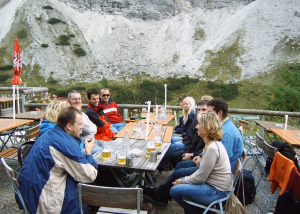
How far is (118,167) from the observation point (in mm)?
2809

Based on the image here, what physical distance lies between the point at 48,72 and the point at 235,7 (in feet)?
112

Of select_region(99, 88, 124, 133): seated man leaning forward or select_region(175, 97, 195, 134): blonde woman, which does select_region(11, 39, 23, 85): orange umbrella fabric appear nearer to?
select_region(99, 88, 124, 133): seated man leaning forward

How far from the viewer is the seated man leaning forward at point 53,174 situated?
2352mm

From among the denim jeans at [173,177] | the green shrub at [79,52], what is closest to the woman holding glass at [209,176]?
the denim jeans at [173,177]

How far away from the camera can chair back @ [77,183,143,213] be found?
2092mm

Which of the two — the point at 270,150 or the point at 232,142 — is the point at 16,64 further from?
the point at 270,150

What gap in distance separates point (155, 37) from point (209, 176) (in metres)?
45.0

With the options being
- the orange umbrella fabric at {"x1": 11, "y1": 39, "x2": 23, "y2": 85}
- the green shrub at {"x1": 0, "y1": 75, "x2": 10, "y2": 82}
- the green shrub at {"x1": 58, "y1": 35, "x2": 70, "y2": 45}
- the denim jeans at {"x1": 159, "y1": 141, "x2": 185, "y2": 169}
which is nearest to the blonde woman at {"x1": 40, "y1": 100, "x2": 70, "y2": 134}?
the denim jeans at {"x1": 159, "y1": 141, "x2": 185, "y2": 169}

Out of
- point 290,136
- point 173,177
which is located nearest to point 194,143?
point 173,177

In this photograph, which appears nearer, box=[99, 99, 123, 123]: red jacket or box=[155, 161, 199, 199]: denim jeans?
box=[155, 161, 199, 199]: denim jeans

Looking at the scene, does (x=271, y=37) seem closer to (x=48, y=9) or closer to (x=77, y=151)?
(x=48, y=9)

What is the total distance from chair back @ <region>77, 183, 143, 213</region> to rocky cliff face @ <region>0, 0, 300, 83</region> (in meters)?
35.7

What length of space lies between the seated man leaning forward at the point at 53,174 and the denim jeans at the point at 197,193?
0.99 meters

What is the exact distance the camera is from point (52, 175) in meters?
2.37
